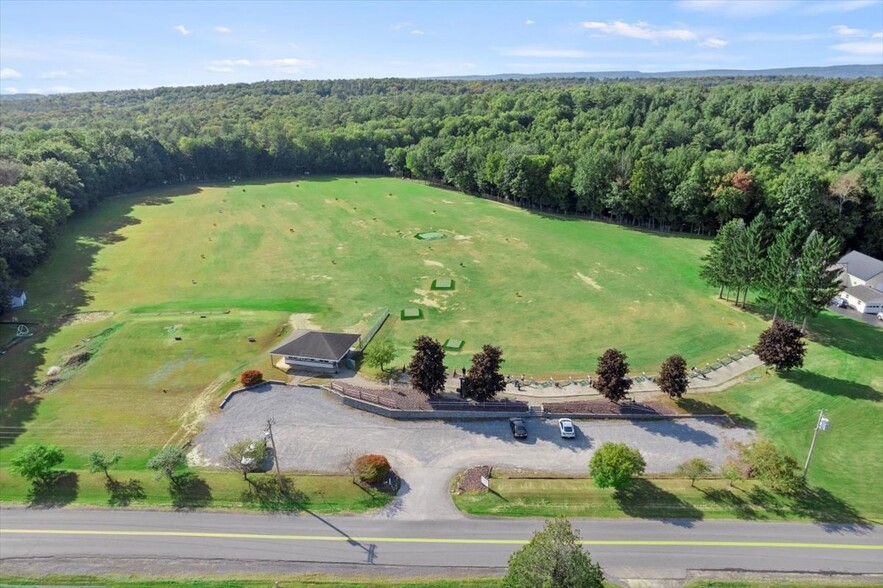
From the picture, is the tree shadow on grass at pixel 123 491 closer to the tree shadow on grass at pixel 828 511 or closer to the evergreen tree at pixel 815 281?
the tree shadow on grass at pixel 828 511

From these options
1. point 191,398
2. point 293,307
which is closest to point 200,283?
point 293,307

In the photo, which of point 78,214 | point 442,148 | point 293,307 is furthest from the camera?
point 442,148

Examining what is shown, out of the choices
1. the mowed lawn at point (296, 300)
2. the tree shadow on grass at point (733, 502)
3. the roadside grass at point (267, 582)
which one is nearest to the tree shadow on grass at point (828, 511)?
the tree shadow on grass at point (733, 502)

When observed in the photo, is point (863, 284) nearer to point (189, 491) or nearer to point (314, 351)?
point (314, 351)

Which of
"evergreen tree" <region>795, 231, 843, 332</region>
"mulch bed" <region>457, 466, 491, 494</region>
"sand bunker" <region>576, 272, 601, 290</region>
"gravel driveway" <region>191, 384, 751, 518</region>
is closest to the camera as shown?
"mulch bed" <region>457, 466, 491, 494</region>

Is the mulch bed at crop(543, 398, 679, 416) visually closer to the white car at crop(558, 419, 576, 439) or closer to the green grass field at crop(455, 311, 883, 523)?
the white car at crop(558, 419, 576, 439)

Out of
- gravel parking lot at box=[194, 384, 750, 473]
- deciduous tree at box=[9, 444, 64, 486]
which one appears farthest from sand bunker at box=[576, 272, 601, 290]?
deciduous tree at box=[9, 444, 64, 486]

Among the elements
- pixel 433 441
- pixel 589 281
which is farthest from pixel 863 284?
pixel 433 441

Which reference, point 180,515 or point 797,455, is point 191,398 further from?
point 797,455
